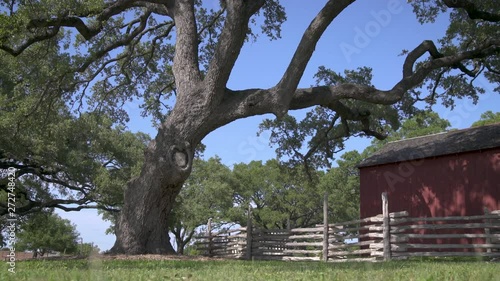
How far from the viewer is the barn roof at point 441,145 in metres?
17.2

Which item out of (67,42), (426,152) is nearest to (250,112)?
(67,42)

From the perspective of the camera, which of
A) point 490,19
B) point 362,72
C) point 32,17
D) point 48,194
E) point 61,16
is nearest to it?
point 32,17

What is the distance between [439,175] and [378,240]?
364 centimetres

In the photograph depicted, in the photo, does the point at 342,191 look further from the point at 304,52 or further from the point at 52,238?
the point at 304,52

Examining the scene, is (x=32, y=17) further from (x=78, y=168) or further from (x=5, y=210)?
(x=5, y=210)

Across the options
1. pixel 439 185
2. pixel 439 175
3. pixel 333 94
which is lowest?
pixel 439 185

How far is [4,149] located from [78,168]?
334 centimetres

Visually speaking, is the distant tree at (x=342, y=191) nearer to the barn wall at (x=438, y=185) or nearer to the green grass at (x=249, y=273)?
the barn wall at (x=438, y=185)

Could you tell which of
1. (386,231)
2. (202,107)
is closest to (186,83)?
(202,107)

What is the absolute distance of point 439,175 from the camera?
17922mm

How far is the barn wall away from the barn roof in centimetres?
23

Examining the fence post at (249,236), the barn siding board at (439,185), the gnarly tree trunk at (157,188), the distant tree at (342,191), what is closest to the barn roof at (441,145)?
the barn siding board at (439,185)

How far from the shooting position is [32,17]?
12219mm

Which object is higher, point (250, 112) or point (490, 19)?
point (490, 19)
